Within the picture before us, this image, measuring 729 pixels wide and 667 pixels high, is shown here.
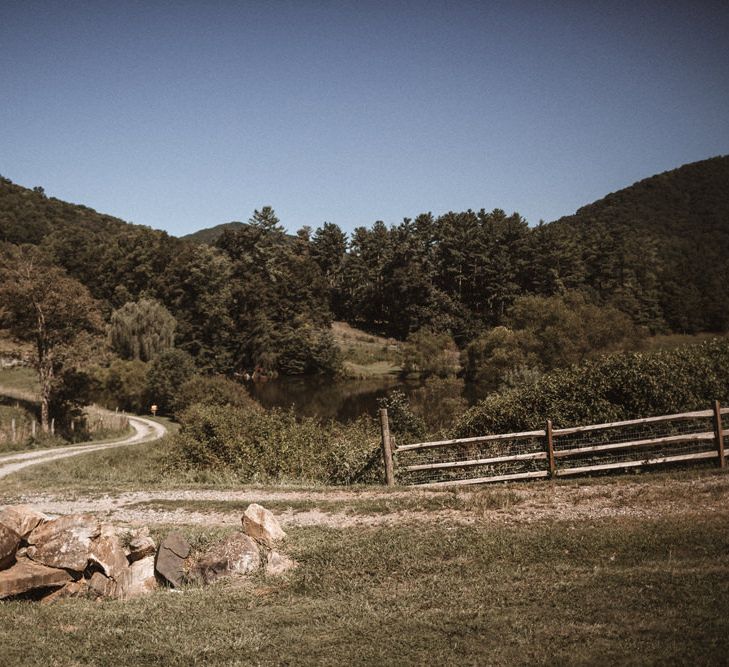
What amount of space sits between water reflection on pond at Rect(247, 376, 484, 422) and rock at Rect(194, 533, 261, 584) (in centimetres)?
3925

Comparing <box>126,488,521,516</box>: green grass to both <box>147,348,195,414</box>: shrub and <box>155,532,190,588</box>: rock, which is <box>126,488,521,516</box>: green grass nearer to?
<box>155,532,190,588</box>: rock

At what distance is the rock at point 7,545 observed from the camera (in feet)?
29.4

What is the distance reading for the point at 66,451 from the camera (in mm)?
28688

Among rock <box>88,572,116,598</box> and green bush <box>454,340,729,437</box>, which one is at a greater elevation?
green bush <box>454,340,729,437</box>

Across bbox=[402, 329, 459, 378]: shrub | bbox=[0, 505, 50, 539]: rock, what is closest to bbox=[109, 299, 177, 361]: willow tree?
bbox=[402, 329, 459, 378]: shrub

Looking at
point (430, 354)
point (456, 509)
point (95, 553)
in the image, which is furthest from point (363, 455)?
point (430, 354)

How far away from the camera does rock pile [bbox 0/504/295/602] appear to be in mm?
9070

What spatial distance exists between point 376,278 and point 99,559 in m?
108

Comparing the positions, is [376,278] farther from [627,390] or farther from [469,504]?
[469,504]

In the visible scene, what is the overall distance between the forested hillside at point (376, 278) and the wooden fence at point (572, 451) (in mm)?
61429

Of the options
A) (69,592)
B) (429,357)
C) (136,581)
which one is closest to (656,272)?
(429,357)

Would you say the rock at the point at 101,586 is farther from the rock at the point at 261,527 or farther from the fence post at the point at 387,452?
the fence post at the point at 387,452

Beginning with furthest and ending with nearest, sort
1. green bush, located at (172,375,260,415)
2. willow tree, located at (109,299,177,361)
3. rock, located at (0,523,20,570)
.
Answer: willow tree, located at (109,299,177,361), green bush, located at (172,375,260,415), rock, located at (0,523,20,570)

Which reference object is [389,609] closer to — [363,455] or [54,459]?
[363,455]
